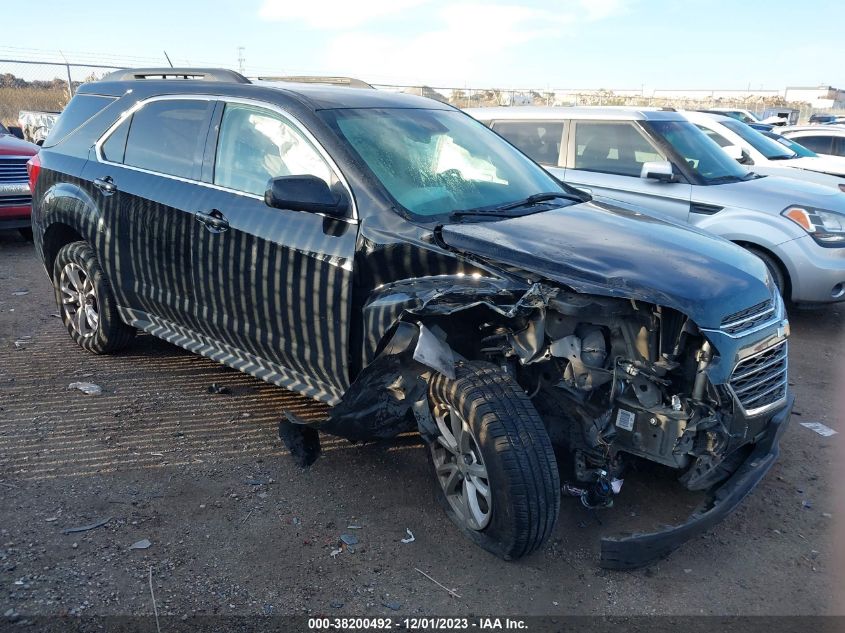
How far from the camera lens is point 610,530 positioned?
10.6 feet

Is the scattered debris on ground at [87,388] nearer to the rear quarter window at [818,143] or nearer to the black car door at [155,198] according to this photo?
the black car door at [155,198]

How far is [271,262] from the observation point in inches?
142

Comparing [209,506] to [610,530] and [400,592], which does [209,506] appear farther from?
[610,530]

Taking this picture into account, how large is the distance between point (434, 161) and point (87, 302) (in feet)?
9.55

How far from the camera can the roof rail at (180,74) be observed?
4.24m

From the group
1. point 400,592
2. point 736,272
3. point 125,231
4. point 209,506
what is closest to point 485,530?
point 400,592

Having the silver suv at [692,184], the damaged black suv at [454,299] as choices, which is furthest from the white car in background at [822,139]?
the damaged black suv at [454,299]

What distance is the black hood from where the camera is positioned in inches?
109

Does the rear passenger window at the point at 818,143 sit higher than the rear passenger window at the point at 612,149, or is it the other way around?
the rear passenger window at the point at 612,149

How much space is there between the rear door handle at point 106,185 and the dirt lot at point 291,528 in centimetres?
130

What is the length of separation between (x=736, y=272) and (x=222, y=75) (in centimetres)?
315

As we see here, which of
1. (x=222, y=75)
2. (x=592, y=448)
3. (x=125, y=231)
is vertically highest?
(x=222, y=75)

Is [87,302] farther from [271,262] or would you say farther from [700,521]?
[700,521]

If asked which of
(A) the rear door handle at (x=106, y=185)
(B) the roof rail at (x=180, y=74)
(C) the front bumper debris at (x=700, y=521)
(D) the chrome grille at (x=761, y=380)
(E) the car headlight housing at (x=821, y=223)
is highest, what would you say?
(B) the roof rail at (x=180, y=74)
